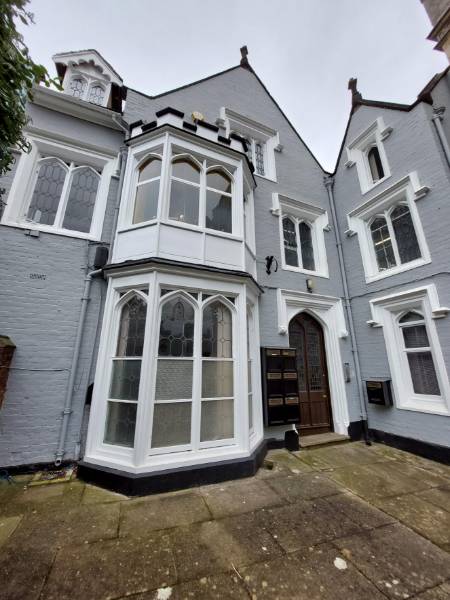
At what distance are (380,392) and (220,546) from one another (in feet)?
17.2

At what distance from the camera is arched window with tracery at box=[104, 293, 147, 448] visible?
4172 millimetres

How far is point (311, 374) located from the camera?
682 cm

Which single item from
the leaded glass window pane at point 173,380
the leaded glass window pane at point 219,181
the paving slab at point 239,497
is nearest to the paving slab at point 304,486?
the paving slab at point 239,497

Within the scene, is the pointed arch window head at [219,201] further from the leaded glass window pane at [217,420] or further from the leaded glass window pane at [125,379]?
the leaded glass window pane at [217,420]

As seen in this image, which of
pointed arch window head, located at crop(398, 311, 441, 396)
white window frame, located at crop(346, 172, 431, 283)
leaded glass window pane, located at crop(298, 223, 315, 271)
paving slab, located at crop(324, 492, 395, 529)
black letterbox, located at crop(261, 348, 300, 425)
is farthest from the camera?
leaded glass window pane, located at crop(298, 223, 315, 271)

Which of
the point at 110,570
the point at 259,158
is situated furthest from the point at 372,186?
the point at 110,570

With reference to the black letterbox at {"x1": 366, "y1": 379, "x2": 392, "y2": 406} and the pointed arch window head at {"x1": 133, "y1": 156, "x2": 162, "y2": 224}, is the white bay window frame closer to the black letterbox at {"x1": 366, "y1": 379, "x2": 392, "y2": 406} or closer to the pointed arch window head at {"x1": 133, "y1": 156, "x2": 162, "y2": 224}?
the pointed arch window head at {"x1": 133, "y1": 156, "x2": 162, "y2": 224}

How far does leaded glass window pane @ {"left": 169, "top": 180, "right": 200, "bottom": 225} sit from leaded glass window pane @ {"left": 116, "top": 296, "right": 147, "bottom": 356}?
6.80 ft

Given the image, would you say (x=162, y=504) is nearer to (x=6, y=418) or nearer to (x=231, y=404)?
(x=231, y=404)

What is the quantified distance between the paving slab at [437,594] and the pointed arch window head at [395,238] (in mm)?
6100

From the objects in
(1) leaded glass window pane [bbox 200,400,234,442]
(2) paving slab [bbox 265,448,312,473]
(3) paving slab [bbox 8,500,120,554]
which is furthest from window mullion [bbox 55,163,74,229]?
(2) paving slab [bbox 265,448,312,473]

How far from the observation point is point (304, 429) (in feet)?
20.8

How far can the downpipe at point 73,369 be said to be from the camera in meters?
4.32

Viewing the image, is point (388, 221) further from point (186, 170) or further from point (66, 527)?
point (66, 527)
